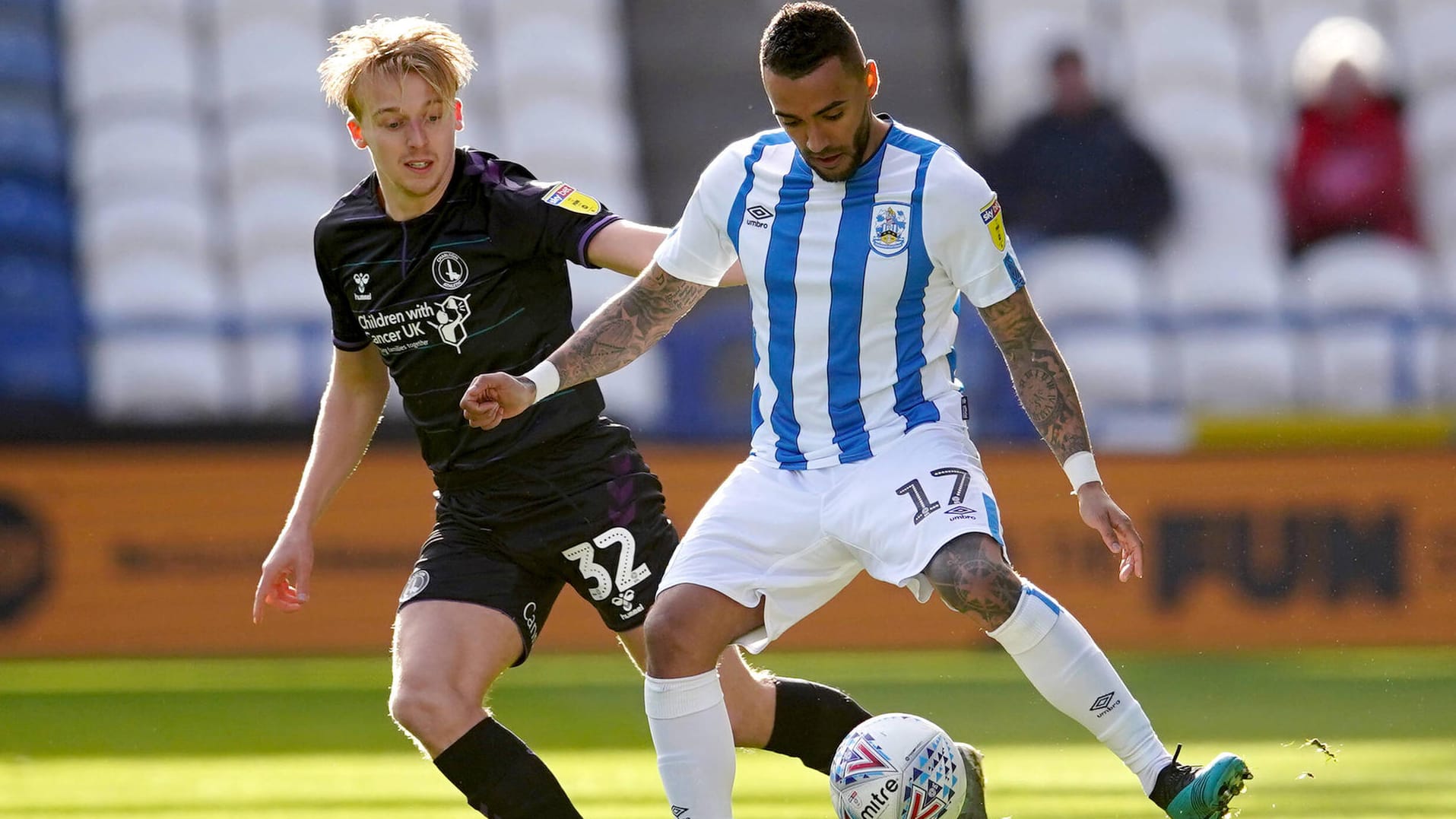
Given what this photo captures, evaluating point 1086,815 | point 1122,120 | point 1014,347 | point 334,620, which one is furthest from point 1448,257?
point 1014,347

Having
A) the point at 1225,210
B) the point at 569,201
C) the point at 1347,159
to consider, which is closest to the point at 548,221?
the point at 569,201

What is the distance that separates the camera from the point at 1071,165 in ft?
36.0

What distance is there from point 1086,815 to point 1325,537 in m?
4.22

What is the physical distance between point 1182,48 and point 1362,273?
8.03 feet

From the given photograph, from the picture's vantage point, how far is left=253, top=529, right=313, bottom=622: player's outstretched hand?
4.23 m

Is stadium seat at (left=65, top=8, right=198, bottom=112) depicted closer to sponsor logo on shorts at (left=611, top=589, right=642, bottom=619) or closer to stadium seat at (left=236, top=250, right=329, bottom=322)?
stadium seat at (left=236, top=250, right=329, bottom=322)

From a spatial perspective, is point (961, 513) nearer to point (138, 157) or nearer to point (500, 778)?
point (500, 778)

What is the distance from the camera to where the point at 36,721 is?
7.10 meters

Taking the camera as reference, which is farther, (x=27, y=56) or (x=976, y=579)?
(x=27, y=56)

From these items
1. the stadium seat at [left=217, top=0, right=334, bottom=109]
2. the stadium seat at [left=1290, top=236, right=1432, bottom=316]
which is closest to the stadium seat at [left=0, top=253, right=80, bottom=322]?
the stadium seat at [left=217, top=0, right=334, bottom=109]

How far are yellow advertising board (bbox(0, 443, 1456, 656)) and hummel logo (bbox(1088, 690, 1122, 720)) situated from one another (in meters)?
4.86

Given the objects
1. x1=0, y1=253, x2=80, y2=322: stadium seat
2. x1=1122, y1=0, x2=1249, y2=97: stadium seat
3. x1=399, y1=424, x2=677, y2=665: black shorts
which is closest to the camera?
x1=399, y1=424, x2=677, y2=665: black shorts

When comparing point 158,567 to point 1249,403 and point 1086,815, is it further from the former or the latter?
point 1249,403

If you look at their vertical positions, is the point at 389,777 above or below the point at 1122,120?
below
